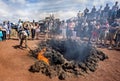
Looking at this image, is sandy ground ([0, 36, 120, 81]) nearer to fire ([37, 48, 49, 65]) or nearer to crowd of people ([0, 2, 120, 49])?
fire ([37, 48, 49, 65])

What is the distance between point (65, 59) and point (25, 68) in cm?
266

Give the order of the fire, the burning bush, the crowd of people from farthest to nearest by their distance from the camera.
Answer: the crowd of people
the fire
the burning bush

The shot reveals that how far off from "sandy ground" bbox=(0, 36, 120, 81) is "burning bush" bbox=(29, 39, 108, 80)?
0.35 metres

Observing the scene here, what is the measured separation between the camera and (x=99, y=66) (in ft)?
39.7

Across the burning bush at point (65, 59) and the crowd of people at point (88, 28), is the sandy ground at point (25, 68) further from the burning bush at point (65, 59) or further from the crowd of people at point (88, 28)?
the crowd of people at point (88, 28)

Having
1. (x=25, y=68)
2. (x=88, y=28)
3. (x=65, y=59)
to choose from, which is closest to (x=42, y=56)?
(x=65, y=59)

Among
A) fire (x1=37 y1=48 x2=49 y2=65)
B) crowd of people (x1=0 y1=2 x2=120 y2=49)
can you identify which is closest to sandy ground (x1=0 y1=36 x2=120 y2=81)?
fire (x1=37 y1=48 x2=49 y2=65)

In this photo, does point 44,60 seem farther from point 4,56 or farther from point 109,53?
point 109,53

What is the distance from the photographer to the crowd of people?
15.6 meters

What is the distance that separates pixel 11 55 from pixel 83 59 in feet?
14.6

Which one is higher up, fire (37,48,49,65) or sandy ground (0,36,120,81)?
fire (37,48,49,65)

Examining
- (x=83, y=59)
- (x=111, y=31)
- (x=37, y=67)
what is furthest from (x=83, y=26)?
(x=37, y=67)

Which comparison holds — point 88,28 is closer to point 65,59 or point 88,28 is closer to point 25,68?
point 65,59

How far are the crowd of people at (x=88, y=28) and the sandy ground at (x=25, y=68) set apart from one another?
1517 mm
